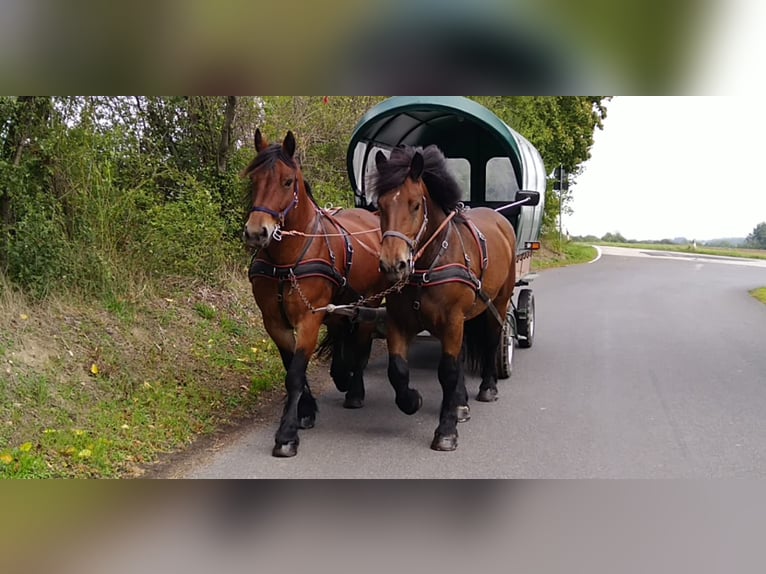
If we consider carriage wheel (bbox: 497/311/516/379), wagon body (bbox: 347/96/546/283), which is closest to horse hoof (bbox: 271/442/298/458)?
carriage wheel (bbox: 497/311/516/379)

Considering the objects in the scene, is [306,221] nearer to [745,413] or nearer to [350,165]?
[350,165]

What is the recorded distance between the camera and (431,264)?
514 centimetres

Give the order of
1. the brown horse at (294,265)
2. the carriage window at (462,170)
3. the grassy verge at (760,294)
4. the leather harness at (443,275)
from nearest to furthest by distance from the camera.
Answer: the brown horse at (294,265) < the leather harness at (443,275) < the carriage window at (462,170) < the grassy verge at (760,294)

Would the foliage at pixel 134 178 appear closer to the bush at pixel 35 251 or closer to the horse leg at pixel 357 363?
the bush at pixel 35 251

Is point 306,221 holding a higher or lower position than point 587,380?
higher

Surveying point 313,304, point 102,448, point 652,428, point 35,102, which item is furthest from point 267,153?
point 652,428

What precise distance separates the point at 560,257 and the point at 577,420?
2033 cm

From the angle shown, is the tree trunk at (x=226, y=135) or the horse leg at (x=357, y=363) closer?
the horse leg at (x=357, y=363)

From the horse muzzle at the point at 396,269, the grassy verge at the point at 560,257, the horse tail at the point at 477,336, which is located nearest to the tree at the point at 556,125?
the grassy verge at the point at 560,257

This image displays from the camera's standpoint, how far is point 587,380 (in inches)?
290

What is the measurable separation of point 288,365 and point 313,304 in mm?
560

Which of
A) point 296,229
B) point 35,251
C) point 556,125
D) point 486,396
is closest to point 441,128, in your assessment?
point 486,396

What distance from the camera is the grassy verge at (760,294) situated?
1420 cm

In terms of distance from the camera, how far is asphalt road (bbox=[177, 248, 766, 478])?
4.78m
